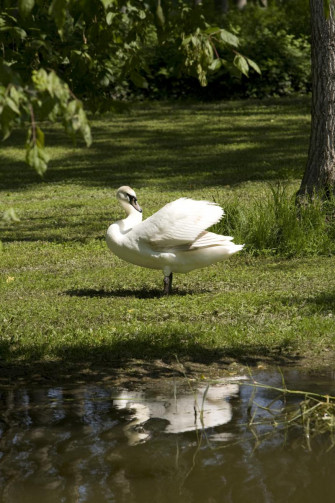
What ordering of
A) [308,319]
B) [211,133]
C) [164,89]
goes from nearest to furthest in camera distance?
[308,319] → [211,133] → [164,89]

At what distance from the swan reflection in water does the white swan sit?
2419 millimetres

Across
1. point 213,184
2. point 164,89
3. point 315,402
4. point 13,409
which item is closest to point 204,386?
point 315,402

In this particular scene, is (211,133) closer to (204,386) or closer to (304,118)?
(304,118)

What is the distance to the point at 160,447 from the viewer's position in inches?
215

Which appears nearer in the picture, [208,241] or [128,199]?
[208,241]

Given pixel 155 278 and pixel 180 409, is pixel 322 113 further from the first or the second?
pixel 180 409

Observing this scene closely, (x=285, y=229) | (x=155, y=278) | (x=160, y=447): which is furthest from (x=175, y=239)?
(x=160, y=447)

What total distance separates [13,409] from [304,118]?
20130 millimetres

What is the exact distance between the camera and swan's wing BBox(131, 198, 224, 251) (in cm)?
871

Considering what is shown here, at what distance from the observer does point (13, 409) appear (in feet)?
20.6

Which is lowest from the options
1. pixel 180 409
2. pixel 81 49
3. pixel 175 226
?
A: pixel 180 409

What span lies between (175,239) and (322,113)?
389cm

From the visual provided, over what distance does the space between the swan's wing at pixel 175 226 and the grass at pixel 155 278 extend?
0.60 m

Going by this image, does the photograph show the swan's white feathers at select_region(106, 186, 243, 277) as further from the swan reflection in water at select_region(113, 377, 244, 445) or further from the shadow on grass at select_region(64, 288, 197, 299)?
the swan reflection in water at select_region(113, 377, 244, 445)
